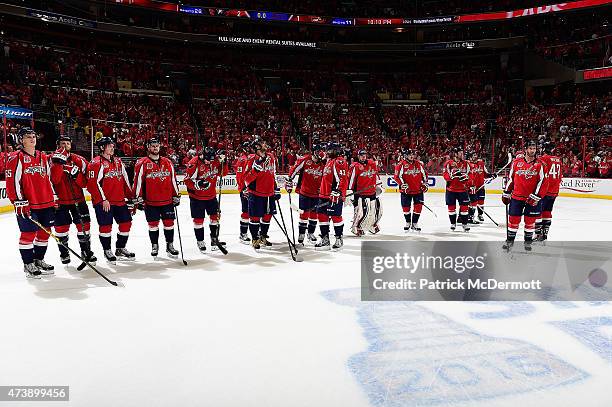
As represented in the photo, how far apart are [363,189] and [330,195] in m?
1.19

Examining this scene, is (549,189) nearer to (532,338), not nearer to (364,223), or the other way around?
(364,223)

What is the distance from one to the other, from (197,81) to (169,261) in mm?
22652

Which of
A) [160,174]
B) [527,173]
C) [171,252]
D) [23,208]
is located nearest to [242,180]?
[160,174]

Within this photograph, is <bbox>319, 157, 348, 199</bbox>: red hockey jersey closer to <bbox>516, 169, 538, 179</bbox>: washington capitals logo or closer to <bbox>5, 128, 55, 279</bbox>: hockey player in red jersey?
<bbox>516, 169, 538, 179</bbox>: washington capitals logo

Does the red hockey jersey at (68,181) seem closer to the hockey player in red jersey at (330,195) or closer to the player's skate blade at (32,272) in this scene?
the player's skate blade at (32,272)

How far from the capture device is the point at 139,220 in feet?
34.2

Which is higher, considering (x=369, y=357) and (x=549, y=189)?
(x=549, y=189)

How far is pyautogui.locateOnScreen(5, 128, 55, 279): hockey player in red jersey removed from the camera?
5328 mm

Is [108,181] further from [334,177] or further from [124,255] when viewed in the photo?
[334,177]

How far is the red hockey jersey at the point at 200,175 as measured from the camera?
282 inches

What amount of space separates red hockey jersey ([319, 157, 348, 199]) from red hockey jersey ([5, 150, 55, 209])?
12.3ft

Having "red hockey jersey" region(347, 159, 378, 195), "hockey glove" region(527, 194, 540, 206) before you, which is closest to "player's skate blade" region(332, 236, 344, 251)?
"red hockey jersey" region(347, 159, 378, 195)

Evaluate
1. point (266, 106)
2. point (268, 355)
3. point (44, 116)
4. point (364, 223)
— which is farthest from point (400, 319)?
point (266, 106)

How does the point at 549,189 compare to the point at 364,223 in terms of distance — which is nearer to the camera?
the point at 549,189
